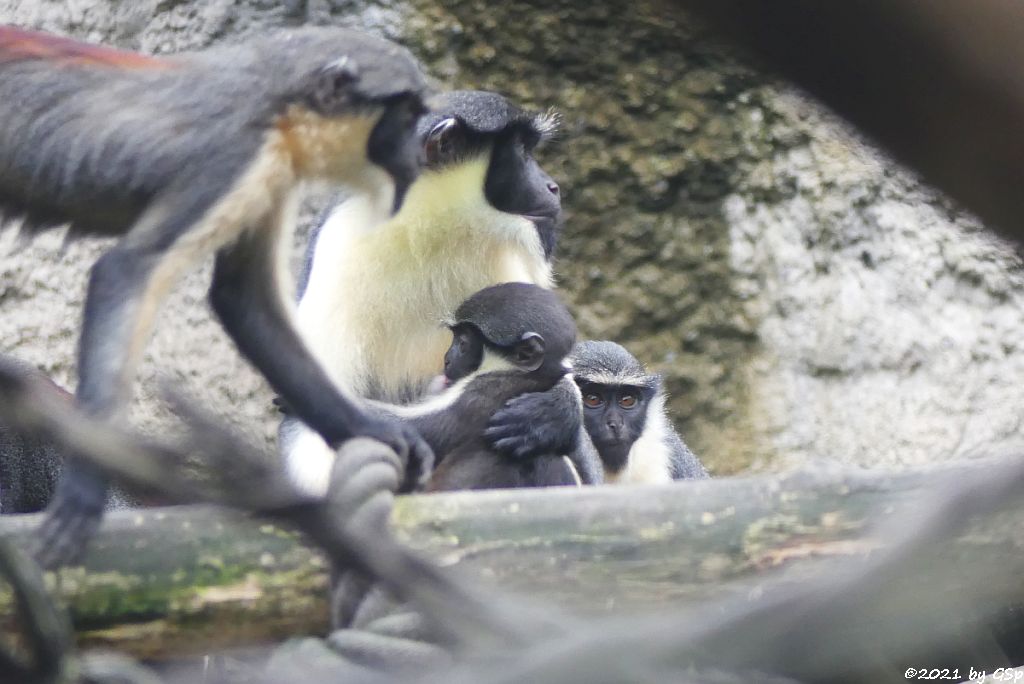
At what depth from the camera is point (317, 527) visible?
1.27 metres

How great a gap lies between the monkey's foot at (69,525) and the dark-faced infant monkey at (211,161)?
0.97 ft

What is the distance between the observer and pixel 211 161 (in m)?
3.17

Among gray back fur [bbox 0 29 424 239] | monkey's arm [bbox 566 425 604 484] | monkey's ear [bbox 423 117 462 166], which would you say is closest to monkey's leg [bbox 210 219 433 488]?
gray back fur [bbox 0 29 424 239]

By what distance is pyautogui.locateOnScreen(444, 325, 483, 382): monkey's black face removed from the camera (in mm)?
4270

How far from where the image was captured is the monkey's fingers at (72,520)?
8.63 ft

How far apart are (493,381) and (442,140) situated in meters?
0.95

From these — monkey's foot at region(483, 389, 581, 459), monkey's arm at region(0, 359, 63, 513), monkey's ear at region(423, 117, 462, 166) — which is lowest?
monkey's arm at region(0, 359, 63, 513)

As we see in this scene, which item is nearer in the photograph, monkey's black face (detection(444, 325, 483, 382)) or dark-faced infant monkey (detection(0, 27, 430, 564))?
dark-faced infant monkey (detection(0, 27, 430, 564))

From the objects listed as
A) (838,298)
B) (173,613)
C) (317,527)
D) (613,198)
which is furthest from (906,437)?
(317,527)

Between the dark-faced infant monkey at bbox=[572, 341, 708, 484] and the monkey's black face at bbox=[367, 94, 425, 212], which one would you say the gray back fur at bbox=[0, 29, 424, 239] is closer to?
the monkey's black face at bbox=[367, 94, 425, 212]

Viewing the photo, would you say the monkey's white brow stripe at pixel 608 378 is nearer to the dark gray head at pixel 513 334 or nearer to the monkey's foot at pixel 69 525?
the dark gray head at pixel 513 334

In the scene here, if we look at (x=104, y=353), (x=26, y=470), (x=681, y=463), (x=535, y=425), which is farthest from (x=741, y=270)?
(x=104, y=353)

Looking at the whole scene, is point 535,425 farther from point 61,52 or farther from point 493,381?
point 61,52

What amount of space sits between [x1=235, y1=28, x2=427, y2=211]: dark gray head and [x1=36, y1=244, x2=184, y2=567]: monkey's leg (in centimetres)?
61
